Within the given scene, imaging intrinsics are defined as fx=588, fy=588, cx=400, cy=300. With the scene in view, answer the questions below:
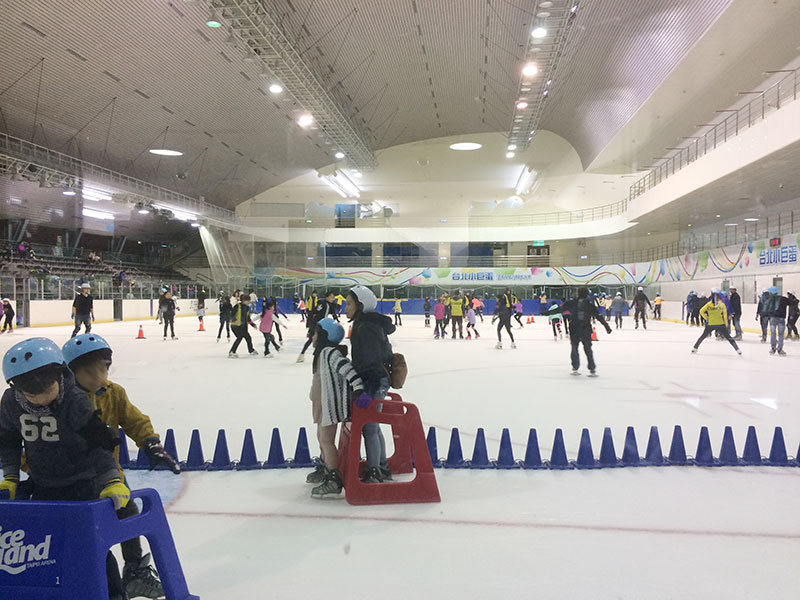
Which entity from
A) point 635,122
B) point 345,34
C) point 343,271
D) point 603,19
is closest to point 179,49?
point 345,34

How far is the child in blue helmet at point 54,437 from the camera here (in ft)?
5.48

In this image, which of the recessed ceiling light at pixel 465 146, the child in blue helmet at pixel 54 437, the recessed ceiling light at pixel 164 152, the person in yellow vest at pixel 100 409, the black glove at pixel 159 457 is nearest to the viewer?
the child in blue helmet at pixel 54 437

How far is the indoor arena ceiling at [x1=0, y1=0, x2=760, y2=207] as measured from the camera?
13.4 m

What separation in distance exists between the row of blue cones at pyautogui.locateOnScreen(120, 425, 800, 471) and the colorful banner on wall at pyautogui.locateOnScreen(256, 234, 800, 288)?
13.3 metres

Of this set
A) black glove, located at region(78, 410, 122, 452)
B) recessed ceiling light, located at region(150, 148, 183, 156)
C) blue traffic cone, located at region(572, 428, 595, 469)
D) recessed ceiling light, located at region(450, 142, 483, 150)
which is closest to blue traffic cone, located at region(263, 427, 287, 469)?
blue traffic cone, located at region(572, 428, 595, 469)

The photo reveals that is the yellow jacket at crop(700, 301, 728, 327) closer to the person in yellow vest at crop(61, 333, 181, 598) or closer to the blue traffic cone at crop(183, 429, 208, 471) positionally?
the blue traffic cone at crop(183, 429, 208, 471)

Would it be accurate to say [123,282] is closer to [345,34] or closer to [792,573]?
[345,34]

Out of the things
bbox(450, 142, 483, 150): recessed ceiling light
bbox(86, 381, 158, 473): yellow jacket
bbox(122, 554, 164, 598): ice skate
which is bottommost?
bbox(122, 554, 164, 598): ice skate

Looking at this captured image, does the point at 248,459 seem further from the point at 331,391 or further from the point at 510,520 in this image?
the point at 510,520

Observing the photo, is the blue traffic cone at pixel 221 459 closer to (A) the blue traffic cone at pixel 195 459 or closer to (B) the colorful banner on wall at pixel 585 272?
(A) the blue traffic cone at pixel 195 459

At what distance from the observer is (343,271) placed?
1875 centimetres

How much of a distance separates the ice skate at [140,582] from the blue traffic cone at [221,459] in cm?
177

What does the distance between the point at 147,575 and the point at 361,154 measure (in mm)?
17904

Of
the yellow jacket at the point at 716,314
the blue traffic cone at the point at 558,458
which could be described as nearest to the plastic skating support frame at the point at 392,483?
the blue traffic cone at the point at 558,458
